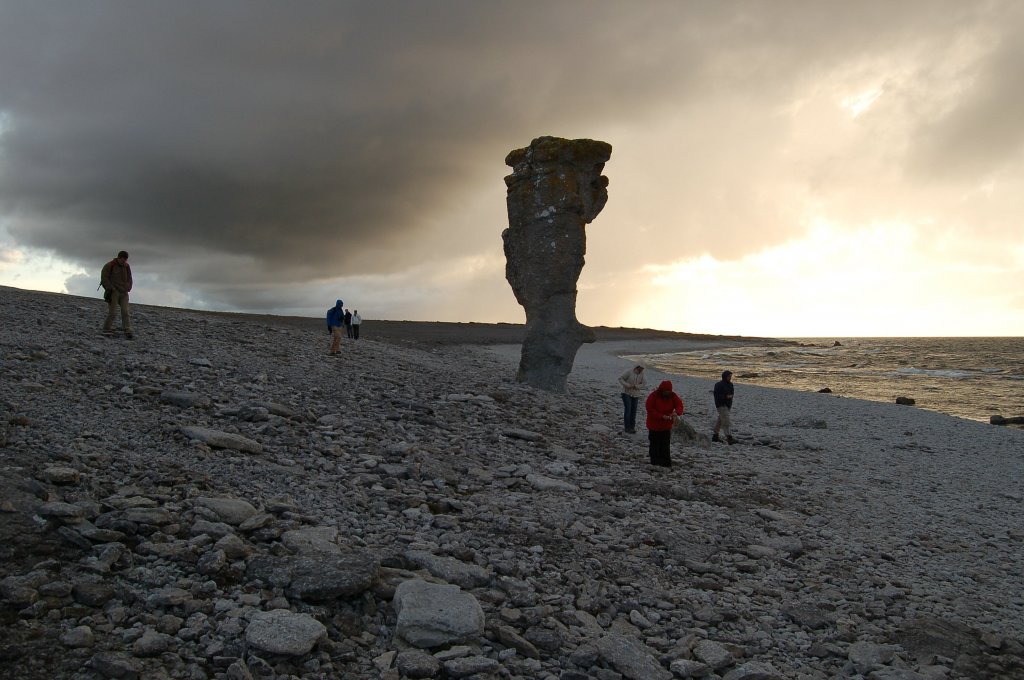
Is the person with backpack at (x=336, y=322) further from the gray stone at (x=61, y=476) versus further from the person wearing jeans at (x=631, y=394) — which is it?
the gray stone at (x=61, y=476)

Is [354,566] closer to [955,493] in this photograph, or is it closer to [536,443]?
[536,443]

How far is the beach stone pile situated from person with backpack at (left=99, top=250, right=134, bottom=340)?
2.68 metres

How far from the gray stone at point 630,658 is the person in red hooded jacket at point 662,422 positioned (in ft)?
22.9

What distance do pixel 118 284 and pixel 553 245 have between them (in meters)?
12.8

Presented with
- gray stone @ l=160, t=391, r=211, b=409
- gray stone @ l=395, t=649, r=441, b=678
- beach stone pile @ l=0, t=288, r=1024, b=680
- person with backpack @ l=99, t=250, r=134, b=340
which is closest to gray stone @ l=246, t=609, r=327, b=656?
beach stone pile @ l=0, t=288, r=1024, b=680

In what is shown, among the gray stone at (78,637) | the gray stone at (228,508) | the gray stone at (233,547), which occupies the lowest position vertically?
the gray stone at (78,637)

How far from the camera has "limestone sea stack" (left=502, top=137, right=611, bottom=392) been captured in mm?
21391

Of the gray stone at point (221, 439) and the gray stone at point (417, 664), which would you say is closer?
the gray stone at point (417, 664)

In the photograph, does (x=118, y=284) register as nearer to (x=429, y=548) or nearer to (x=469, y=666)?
(x=429, y=548)

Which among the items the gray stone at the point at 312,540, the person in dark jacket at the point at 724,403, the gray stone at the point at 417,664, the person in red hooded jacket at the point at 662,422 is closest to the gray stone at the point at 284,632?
the gray stone at the point at 417,664

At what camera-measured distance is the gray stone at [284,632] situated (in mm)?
4863

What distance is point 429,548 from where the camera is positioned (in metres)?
7.07

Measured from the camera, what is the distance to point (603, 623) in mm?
6188

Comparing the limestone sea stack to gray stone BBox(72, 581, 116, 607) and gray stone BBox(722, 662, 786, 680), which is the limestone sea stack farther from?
gray stone BBox(72, 581, 116, 607)
